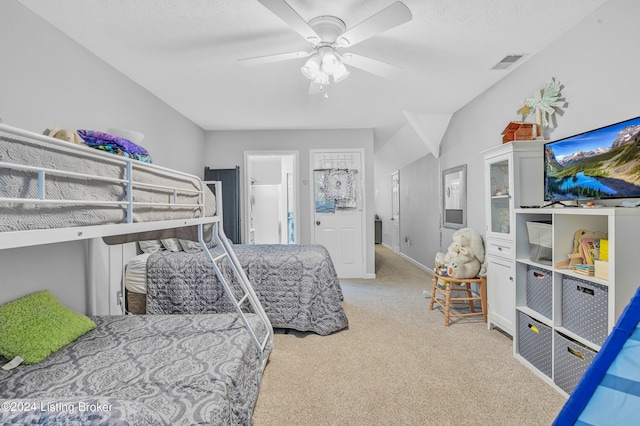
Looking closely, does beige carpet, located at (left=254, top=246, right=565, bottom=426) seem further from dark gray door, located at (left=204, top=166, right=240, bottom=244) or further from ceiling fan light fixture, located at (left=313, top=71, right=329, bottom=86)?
dark gray door, located at (left=204, top=166, right=240, bottom=244)

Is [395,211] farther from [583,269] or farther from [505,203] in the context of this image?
[583,269]

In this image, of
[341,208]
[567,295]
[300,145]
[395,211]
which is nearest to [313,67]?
[567,295]

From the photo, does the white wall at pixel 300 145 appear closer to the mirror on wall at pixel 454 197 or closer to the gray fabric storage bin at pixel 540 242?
the mirror on wall at pixel 454 197

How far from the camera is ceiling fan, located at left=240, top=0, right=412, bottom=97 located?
1.58 metres

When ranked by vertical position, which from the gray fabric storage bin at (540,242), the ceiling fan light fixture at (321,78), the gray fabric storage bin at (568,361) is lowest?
the gray fabric storage bin at (568,361)

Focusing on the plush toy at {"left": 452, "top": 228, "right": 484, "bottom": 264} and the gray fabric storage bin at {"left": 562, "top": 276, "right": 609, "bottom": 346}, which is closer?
the gray fabric storage bin at {"left": 562, "top": 276, "right": 609, "bottom": 346}

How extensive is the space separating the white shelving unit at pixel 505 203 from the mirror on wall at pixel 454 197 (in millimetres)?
1074

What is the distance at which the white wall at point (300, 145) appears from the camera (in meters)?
4.78

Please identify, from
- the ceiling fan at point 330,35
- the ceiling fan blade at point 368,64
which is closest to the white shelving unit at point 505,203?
the ceiling fan blade at point 368,64

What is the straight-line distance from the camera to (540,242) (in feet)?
7.04

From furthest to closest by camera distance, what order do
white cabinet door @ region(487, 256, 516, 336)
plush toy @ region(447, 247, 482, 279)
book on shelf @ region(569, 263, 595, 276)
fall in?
plush toy @ region(447, 247, 482, 279), white cabinet door @ region(487, 256, 516, 336), book on shelf @ region(569, 263, 595, 276)

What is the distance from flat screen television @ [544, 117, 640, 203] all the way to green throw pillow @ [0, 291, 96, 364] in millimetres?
2986

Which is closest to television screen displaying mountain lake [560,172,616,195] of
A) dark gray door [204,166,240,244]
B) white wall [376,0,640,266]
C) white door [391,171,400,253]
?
white wall [376,0,640,266]

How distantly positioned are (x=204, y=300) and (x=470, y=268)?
2431 millimetres
